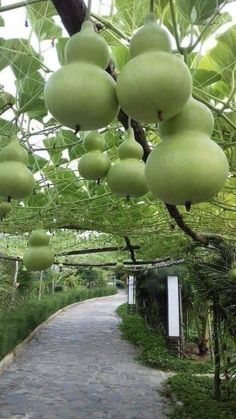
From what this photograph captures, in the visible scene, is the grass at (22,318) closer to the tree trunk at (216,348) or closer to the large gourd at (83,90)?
the tree trunk at (216,348)

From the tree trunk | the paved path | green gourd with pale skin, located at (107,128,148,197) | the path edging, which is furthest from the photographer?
the path edging

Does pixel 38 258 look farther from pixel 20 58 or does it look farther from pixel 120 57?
pixel 120 57

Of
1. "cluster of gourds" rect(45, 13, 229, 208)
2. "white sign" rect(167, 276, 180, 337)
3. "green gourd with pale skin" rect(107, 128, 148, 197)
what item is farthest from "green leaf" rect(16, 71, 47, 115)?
"white sign" rect(167, 276, 180, 337)

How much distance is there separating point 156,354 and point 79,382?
2.21 metres

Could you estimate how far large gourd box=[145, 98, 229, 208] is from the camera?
724 millimetres

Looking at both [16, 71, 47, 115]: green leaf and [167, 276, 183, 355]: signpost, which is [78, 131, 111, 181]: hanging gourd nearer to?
[16, 71, 47, 115]: green leaf

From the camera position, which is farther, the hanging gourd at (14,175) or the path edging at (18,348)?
the path edging at (18,348)

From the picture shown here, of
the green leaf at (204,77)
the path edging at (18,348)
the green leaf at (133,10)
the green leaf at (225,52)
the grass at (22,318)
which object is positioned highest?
the green leaf at (133,10)

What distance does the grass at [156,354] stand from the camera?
789cm

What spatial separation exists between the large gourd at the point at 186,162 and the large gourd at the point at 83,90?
0.10 m

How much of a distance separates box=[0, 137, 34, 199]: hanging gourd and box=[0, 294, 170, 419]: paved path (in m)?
4.44

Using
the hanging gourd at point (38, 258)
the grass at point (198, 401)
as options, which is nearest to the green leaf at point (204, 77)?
the hanging gourd at point (38, 258)

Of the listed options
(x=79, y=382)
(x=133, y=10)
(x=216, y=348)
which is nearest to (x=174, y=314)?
(x=79, y=382)

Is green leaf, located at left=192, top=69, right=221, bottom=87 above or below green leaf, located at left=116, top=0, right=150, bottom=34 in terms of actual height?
below
